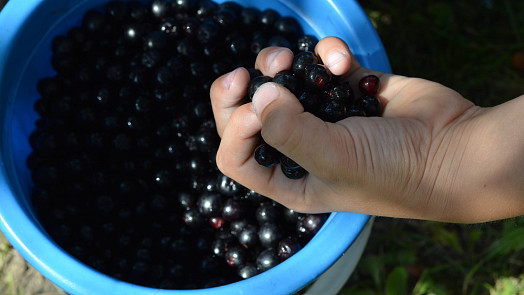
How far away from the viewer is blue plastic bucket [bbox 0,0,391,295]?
1.26 m

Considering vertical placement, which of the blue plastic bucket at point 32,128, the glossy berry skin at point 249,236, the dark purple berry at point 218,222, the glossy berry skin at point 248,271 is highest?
the blue plastic bucket at point 32,128

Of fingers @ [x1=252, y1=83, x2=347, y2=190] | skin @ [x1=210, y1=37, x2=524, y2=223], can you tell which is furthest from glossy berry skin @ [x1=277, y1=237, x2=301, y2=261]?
fingers @ [x1=252, y1=83, x2=347, y2=190]

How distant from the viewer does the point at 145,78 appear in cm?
165

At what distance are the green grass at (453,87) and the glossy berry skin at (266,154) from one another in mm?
776

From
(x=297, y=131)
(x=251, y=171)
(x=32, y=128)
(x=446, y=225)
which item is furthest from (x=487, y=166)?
(x=32, y=128)

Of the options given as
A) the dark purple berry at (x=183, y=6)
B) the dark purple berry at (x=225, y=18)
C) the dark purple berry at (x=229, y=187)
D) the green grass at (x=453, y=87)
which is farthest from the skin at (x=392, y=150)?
the green grass at (x=453, y=87)

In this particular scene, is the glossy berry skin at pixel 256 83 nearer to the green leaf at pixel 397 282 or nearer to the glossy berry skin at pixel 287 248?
the glossy berry skin at pixel 287 248

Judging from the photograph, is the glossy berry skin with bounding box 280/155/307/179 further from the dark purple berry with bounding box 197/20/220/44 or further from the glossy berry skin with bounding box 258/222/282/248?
the dark purple berry with bounding box 197/20/220/44

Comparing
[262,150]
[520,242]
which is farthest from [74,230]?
[520,242]

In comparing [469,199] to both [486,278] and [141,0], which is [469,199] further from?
[141,0]

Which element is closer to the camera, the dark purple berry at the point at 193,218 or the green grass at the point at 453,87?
the dark purple berry at the point at 193,218

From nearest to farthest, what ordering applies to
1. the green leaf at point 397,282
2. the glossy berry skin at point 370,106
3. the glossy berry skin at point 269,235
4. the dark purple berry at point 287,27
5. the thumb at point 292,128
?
the thumb at point 292,128 → the glossy berry skin at point 370,106 → the glossy berry skin at point 269,235 → the dark purple berry at point 287,27 → the green leaf at point 397,282

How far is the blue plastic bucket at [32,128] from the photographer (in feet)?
4.13

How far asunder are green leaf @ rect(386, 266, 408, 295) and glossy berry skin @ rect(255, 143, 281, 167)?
770 millimetres
